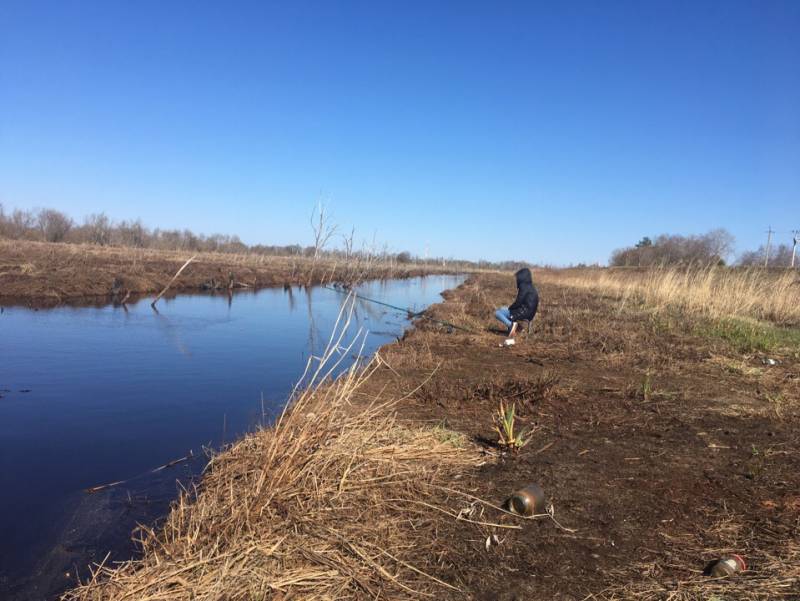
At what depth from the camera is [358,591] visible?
2.50 meters

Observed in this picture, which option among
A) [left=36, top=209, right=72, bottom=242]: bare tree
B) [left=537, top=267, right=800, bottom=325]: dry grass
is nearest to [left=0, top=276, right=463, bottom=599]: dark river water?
[left=537, top=267, right=800, bottom=325]: dry grass

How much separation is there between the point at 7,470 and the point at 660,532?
5.96 meters

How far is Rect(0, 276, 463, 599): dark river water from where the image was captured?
3781 mm

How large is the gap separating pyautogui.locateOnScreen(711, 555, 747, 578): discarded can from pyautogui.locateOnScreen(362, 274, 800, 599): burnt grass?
0.24ft

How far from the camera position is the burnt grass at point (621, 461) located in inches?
107

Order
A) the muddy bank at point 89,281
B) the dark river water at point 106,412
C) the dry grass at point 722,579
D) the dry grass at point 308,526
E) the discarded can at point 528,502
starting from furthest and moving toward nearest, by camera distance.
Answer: the muddy bank at point 89,281, the dark river water at point 106,412, the discarded can at point 528,502, the dry grass at point 308,526, the dry grass at point 722,579

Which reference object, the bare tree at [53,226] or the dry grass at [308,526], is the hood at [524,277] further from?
the bare tree at [53,226]

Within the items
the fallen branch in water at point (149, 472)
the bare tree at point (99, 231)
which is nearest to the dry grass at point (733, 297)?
the fallen branch in water at point (149, 472)

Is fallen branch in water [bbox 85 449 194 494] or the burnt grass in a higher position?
the burnt grass

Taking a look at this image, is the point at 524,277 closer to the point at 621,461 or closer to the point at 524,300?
the point at 524,300

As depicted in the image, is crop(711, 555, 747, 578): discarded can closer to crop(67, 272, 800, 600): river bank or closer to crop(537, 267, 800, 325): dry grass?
crop(67, 272, 800, 600): river bank

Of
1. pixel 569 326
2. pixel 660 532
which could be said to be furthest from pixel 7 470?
pixel 569 326

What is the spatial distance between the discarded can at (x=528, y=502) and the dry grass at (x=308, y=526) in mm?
456

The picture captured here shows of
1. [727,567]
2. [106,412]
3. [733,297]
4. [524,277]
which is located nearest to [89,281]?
[106,412]
